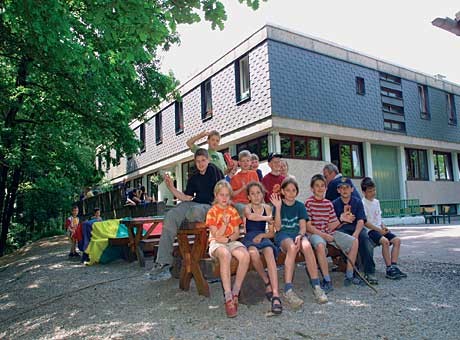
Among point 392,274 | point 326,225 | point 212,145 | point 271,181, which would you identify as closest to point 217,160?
point 212,145

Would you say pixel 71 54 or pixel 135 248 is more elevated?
pixel 71 54

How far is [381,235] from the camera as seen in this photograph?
18.7 feet

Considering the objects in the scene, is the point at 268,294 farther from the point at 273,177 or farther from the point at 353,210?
the point at 273,177

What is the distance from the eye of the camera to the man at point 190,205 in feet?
17.3

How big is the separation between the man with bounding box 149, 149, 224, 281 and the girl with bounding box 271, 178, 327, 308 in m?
1.03

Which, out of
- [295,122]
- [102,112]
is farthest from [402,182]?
[102,112]

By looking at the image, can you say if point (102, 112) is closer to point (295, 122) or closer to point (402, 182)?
point (295, 122)

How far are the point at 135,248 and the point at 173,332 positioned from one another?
4.49m

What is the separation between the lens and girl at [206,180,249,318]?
4.12 m

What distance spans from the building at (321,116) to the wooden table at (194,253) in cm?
995

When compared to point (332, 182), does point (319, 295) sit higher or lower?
lower

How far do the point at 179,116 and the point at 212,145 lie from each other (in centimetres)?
1570

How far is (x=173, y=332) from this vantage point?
3.75 metres

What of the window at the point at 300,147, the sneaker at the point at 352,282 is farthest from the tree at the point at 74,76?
the window at the point at 300,147
